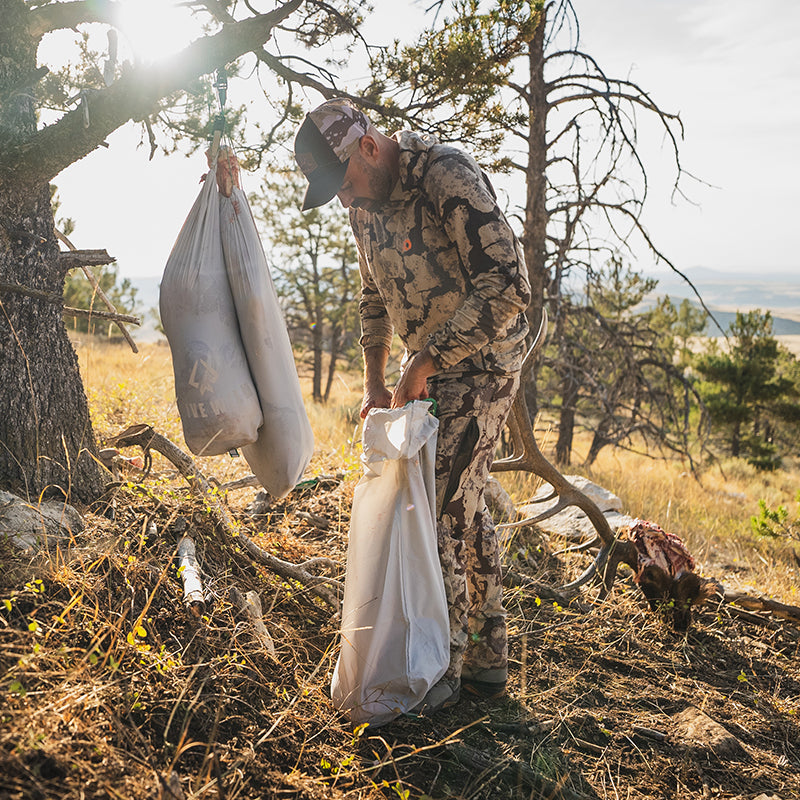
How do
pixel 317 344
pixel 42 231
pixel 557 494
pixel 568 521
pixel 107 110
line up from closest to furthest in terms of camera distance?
pixel 107 110 < pixel 42 231 < pixel 557 494 < pixel 568 521 < pixel 317 344

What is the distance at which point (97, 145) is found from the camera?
8.48 ft

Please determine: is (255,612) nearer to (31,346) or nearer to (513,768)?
(513,768)

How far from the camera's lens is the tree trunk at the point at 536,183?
6.93m

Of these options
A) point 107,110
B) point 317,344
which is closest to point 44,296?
point 107,110

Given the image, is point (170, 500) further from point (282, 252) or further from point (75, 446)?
point (282, 252)

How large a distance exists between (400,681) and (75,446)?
1.66 m

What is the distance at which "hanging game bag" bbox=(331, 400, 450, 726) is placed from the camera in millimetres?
2072

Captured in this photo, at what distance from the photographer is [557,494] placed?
3.69 metres

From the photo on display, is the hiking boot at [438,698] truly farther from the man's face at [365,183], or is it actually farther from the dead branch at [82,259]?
the dead branch at [82,259]

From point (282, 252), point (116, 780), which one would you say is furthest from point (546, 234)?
point (282, 252)

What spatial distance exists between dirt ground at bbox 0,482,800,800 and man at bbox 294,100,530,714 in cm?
31

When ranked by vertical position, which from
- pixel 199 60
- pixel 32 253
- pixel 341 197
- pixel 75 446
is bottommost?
pixel 75 446

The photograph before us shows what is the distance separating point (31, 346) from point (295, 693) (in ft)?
5.54

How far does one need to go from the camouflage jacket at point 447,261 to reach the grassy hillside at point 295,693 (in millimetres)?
1163
